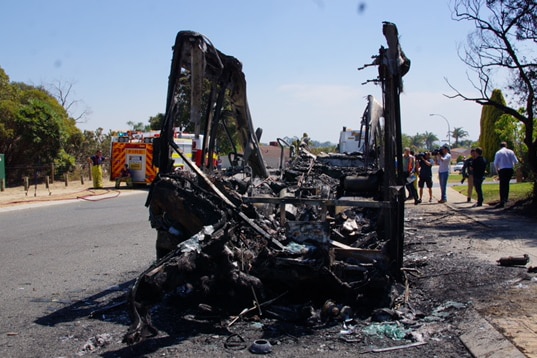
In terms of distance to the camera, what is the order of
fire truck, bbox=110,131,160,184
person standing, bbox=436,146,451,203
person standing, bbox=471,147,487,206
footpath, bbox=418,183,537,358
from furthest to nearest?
1. fire truck, bbox=110,131,160,184
2. person standing, bbox=436,146,451,203
3. person standing, bbox=471,147,487,206
4. footpath, bbox=418,183,537,358

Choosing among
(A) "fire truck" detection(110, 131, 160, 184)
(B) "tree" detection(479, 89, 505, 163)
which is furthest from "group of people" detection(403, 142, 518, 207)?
(B) "tree" detection(479, 89, 505, 163)

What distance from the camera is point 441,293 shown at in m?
5.86

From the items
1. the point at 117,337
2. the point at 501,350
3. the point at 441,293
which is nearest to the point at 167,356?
the point at 117,337

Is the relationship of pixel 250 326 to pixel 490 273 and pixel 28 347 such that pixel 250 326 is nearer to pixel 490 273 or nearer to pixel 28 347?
pixel 28 347

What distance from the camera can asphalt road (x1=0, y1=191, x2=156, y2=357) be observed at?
5012mm

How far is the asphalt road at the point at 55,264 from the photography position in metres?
5.01

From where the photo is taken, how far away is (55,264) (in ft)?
26.2

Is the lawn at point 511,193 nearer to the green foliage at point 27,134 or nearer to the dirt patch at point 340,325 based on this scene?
the dirt patch at point 340,325

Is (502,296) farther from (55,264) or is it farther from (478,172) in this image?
(478,172)

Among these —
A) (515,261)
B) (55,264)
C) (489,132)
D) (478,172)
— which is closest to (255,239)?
(515,261)

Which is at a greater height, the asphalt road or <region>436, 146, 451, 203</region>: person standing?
<region>436, 146, 451, 203</region>: person standing

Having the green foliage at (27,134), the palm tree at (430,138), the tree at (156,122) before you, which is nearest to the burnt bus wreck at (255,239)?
the green foliage at (27,134)

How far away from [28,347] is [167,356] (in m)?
1.26

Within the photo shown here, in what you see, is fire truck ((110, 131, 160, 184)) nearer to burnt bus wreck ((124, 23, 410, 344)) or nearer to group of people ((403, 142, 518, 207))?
group of people ((403, 142, 518, 207))
